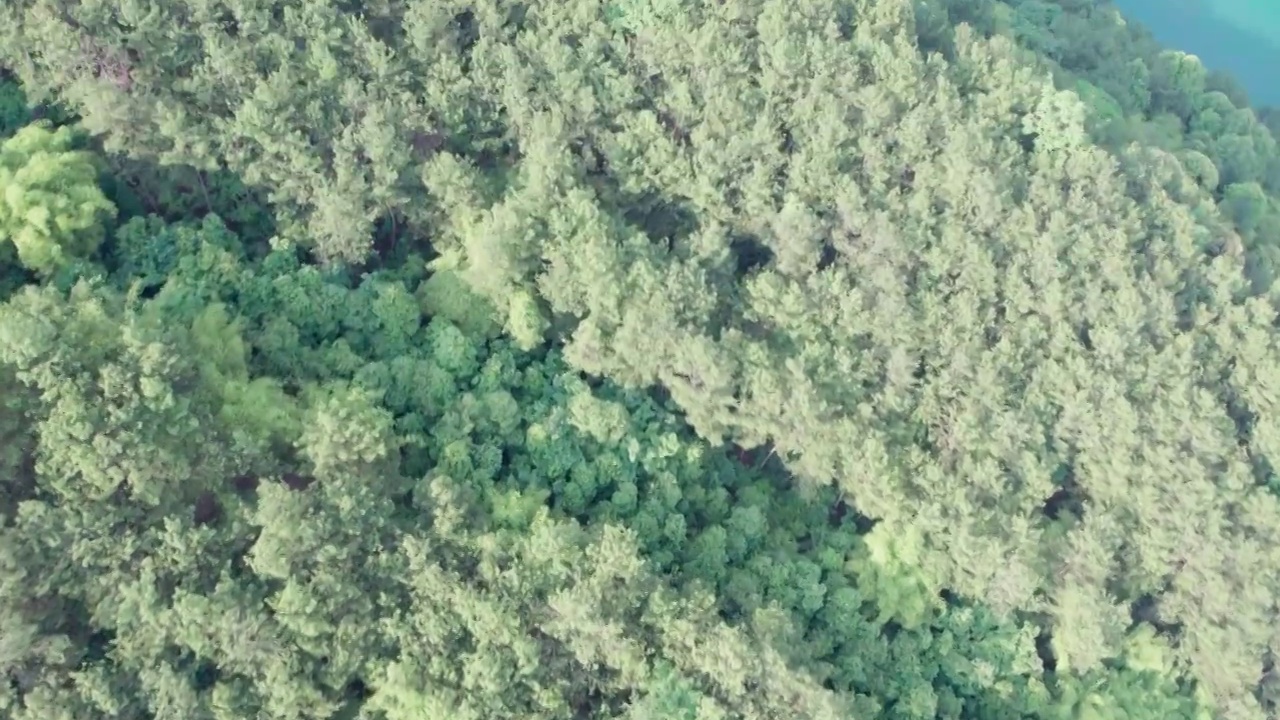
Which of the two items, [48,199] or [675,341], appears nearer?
[48,199]

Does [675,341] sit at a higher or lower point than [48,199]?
higher

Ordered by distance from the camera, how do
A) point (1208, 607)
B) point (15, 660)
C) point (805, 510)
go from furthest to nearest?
point (805, 510) → point (1208, 607) → point (15, 660)

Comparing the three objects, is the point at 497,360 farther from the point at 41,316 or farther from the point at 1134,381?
the point at 1134,381

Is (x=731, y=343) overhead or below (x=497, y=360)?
overhead

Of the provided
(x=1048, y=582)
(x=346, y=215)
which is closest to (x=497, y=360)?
(x=346, y=215)

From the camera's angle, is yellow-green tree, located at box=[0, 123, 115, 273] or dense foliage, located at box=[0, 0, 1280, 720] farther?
yellow-green tree, located at box=[0, 123, 115, 273]

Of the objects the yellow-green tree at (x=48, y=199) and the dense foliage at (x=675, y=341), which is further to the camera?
the yellow-green tree at (x=48, y=199)

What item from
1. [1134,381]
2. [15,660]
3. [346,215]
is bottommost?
[15,660]

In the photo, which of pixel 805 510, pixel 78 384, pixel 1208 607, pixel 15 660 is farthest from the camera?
pixel 805 510
